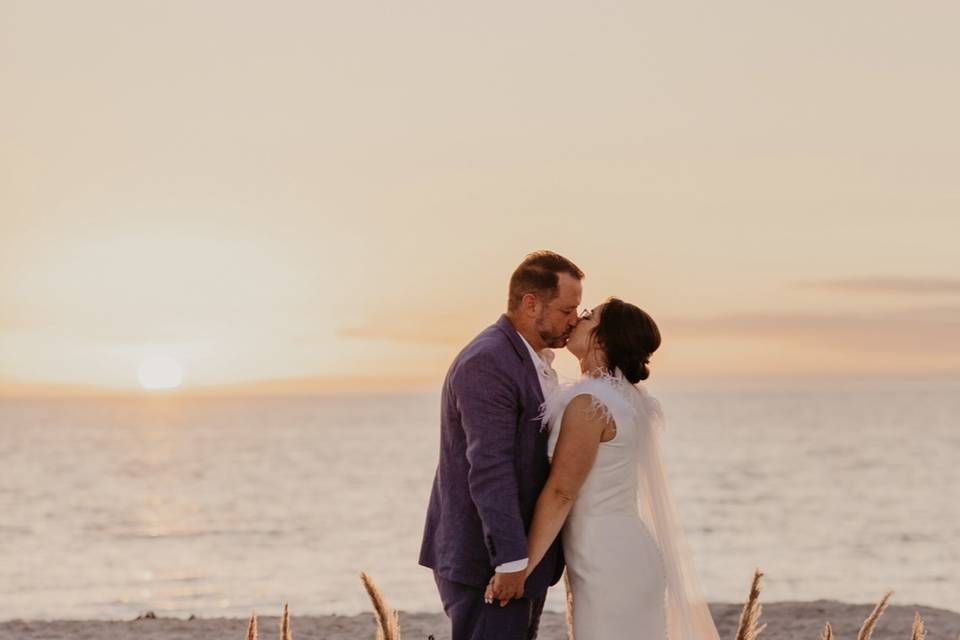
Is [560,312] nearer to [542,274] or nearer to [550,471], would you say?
[542,274]

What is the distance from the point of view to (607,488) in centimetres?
520

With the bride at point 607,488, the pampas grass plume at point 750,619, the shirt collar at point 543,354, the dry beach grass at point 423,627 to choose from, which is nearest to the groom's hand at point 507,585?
the bride at point 607,488

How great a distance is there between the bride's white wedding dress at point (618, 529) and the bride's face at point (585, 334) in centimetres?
15

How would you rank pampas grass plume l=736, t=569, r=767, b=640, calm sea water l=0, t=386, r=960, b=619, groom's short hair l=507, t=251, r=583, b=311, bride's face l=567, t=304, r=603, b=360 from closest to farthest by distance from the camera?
pampas grass plume l=736, t=569, r=767, b=640
groom's short hair l=507, t=251, r=583, b=311
bride's face l=567, t=304, r=603, b=360
calm sea water l=0, t=386, r=960, b=619

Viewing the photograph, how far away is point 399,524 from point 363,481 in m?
17.1

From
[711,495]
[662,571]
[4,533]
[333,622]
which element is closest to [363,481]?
[711,495]

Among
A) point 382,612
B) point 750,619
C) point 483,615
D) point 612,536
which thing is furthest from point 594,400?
point 382,612

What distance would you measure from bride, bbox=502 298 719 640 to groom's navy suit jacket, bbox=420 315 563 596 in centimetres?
9

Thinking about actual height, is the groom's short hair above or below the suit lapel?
above

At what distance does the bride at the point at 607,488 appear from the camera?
5078 millimetres

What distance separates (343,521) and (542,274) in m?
32.9

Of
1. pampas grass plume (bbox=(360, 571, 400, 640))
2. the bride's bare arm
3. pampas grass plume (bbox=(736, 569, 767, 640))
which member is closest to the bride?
the bride's bare arm

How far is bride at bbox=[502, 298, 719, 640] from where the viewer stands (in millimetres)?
5078

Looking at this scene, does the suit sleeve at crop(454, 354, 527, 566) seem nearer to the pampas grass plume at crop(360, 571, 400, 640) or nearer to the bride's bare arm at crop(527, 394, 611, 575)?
the bride's bare arm at crop(527, 394, 611, 575)
